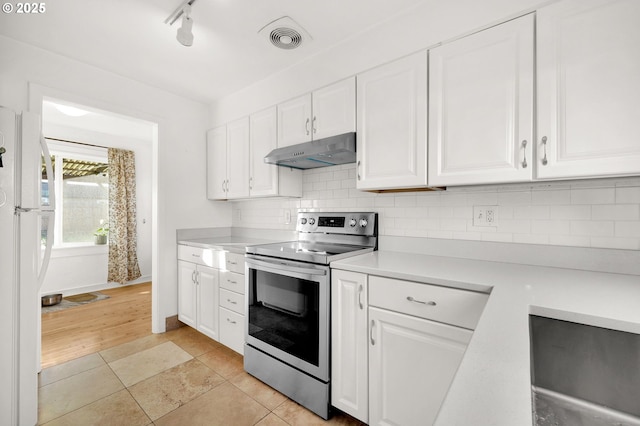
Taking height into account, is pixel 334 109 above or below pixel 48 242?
above

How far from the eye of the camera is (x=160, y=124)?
9.71ft

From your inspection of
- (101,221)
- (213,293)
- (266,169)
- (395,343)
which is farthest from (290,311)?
(101,221)

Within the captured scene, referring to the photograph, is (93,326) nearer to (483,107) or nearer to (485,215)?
(485,215)

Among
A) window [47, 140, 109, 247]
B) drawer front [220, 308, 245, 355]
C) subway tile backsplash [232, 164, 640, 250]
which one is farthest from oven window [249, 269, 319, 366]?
window [47, 140, 109, 247]

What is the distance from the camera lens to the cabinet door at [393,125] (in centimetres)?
172

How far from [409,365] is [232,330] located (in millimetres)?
1575

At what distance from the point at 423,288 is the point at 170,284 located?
8.75 ft

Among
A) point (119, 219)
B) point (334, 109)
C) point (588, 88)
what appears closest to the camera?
point (588, 88)

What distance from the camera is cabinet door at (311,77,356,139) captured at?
6.67ft

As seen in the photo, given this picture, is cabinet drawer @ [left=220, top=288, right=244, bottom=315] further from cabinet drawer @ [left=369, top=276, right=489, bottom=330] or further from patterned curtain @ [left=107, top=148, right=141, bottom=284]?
patterned curtain @ [left=107, top=148, right=141, bottom=284]

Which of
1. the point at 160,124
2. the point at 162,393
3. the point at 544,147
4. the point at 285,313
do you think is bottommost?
the point at 162,393

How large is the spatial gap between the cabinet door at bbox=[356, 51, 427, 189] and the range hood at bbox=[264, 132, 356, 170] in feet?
0.34

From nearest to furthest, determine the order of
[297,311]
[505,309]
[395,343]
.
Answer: [505,309] < [395,343] < [297,311]

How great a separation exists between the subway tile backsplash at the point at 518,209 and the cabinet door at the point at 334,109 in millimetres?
401
